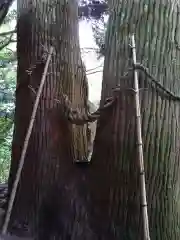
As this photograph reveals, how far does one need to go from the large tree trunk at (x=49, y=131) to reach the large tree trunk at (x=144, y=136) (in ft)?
1.48

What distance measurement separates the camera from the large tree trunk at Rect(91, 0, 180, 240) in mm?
3305

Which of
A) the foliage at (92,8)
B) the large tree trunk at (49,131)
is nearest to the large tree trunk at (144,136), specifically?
the large tree trunk at (49,131)

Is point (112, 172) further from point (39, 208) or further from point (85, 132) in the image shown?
point (85, 132)

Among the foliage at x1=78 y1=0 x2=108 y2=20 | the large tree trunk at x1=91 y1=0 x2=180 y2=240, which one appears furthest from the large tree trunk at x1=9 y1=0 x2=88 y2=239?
the foliage at x1=78 y1=0 x2=108 y2=20

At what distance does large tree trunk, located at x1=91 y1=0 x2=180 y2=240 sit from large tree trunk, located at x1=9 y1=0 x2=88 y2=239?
1.48 ft

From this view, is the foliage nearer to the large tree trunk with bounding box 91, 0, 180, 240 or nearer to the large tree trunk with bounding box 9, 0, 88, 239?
the large tree trunk with bounding box 9, 0, 88, 239

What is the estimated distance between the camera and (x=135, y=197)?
3305mm

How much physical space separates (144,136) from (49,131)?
3.94 ft

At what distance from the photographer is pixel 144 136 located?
133 inches

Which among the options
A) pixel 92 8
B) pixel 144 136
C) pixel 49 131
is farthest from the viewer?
pixel 92 8

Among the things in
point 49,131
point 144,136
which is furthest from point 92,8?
point 144,136

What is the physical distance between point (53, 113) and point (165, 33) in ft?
4.68

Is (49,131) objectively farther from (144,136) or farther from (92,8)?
(92,8)

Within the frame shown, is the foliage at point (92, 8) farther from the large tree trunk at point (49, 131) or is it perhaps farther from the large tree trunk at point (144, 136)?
the large tree trunk at point (144, 136)
